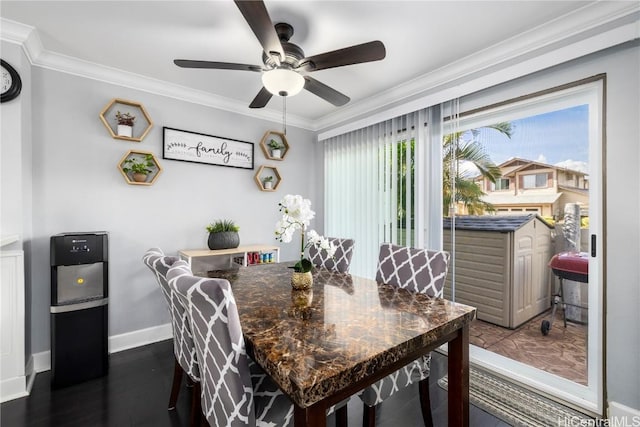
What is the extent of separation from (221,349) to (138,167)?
2332mm

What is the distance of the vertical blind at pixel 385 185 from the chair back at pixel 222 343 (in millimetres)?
2037

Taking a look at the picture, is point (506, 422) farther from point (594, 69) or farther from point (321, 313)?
point (594, 69)

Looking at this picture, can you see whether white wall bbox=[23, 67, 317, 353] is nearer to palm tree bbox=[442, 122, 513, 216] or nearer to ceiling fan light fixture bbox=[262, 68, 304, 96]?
ceiling fan light fixture bbox=[262, 68, 304, 96]

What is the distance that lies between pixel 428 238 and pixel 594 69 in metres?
1.56

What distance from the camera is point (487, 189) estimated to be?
2512mm

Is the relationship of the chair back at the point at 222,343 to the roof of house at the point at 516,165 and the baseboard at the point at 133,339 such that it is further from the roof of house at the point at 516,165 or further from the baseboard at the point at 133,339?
the roof of house at the point at 516,165

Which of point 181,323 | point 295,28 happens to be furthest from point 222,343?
point 295,28

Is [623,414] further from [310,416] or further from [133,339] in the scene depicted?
[133,339]

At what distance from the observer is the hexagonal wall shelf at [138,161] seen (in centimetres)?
258

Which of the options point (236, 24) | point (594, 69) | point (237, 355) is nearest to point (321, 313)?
point (237, 355)

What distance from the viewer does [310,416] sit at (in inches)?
31.9

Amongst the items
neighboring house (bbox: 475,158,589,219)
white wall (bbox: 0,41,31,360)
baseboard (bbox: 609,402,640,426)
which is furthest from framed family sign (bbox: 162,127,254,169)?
baseboard (bbox: 609,402,640,426)

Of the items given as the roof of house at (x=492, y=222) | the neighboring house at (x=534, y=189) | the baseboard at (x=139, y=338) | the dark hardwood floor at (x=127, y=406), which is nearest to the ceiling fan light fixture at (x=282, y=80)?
the roof of house at (x=492, y=222)

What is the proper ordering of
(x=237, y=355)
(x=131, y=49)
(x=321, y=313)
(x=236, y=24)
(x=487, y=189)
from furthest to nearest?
(x=487, y=189)
(x=131, y=49)
(x=236, y=24)
(x=321, y=313)
(x=237, y=355)
